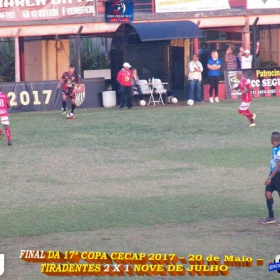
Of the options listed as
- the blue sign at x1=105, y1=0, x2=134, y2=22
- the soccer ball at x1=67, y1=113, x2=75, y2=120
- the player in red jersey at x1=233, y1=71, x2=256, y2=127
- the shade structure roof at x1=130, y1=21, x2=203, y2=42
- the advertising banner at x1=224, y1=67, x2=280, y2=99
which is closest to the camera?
the player in red jersey at x1=233, y1=71, x2=256, y2=127

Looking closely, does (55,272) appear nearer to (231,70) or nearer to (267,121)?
(267,121)

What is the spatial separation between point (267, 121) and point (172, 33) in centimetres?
721

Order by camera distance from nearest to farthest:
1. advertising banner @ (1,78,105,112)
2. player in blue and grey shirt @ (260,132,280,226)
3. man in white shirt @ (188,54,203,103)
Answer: player in blue and grey shirt @ (260,132,280,226)
advertising banner @ (1,78,105,112)
man in white shirt @ (188,54,203,103)

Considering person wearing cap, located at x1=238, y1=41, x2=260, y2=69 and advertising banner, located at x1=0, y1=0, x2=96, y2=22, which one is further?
person wearing cap, located at x1=238, y1=41, x2=260, y2=69

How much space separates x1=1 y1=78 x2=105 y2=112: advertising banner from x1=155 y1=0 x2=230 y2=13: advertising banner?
166 inches

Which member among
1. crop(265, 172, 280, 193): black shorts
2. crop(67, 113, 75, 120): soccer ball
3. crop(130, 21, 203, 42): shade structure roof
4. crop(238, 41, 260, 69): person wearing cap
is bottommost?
crop(265, 172, 280, 193): black shorts

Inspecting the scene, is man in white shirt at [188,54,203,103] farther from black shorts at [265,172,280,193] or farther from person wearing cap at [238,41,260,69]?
black shorts at [265,172,280,193]

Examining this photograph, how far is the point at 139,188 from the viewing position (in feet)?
44.9

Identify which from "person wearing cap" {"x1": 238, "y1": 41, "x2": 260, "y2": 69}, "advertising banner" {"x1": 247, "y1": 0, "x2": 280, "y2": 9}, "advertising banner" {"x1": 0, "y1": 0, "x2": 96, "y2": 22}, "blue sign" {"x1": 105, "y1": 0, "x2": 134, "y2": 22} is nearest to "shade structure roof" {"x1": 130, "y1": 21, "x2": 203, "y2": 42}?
"blue sign" {"x1": 105, "y1": 0, "x2": 134, "y2": 22}

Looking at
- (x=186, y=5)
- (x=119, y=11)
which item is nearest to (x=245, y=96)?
(x=119, y=11)

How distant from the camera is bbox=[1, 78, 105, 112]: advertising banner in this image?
25828 mm

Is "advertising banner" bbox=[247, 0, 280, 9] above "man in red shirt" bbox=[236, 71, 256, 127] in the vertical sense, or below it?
above

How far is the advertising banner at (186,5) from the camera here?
94.9ft

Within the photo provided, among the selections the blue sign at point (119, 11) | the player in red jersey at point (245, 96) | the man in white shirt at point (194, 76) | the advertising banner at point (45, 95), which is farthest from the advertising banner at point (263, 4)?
the player in red jersey at point (245, 96)
